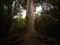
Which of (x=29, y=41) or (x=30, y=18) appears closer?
(x=29, y=41)

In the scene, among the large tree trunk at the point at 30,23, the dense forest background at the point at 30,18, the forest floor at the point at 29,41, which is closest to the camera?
the forest floor at the point at 29,41

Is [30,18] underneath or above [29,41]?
above

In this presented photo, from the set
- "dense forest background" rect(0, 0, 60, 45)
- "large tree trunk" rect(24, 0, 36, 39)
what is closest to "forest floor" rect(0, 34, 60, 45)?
"dense forest background" rect(0, 0, 60, 45)

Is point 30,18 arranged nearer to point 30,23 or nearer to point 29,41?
point 30,23

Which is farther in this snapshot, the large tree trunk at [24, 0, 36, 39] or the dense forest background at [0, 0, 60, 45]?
the dense forest background at [0, 0, 60, 45]

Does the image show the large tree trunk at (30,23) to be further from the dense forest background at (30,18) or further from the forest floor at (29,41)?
the forest floor at (29,41)

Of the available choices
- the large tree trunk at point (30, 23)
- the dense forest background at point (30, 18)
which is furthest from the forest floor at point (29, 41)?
the large tree trunk at point (30, 23)

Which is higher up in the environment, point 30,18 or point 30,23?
point 30,18

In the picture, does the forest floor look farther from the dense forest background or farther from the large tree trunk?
the large tree trunk

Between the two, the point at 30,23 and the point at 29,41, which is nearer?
the point at 29,41

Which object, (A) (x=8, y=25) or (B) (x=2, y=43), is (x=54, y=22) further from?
(B) (x=2, y=43)

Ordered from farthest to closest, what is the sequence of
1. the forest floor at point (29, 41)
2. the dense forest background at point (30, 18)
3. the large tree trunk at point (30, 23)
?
the dense forest background at point (30, 18) → the large tree trunk at point (30, 23) → the forest floor at point (29, 41)

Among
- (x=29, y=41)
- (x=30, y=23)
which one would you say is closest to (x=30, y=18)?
(x=30, y=23)

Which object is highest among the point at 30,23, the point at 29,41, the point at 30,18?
the point at 30,18
